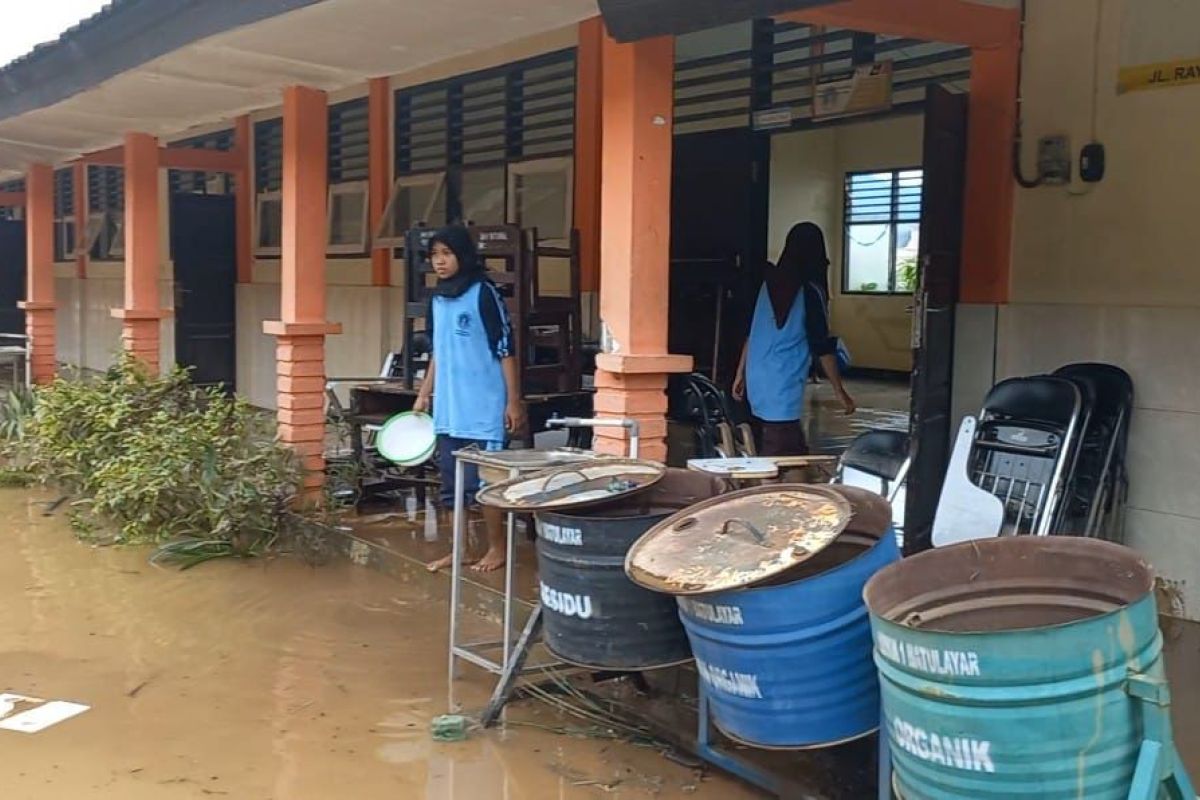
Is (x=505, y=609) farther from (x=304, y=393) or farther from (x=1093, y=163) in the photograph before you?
(x=304, y=393)

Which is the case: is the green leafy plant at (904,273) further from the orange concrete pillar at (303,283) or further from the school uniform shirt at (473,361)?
the school uniform shirt at (473,361)

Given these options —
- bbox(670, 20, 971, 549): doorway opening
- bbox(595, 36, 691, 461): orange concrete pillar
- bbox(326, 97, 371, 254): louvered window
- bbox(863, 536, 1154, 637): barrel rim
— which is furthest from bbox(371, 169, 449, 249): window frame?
bbox(863, 536, 1154, 637): barrel rim

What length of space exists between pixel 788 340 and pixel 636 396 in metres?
1.50

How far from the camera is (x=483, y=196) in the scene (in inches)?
380

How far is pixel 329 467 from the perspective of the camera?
8.12 meters

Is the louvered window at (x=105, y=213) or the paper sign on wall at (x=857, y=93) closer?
the paper sign on wall at (x=857, y=93)

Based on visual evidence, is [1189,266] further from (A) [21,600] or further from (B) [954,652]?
(A) [21,600]

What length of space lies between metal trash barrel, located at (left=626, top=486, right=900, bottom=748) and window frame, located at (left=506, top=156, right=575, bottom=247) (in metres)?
5.24

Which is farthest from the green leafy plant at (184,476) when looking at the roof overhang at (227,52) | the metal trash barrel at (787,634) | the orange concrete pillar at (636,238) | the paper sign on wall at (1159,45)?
the paper sign on wall at (1159,45)

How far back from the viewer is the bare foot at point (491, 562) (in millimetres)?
5986

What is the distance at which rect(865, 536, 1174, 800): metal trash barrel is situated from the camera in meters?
2.55

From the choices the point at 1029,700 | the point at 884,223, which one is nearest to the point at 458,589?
the point at 1029,700

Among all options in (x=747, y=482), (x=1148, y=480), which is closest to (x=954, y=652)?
(x=747, y=482)

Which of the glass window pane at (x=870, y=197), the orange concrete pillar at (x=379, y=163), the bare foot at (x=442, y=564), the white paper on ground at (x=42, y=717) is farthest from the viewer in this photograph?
the glass window pane at (x=870, y=197)
